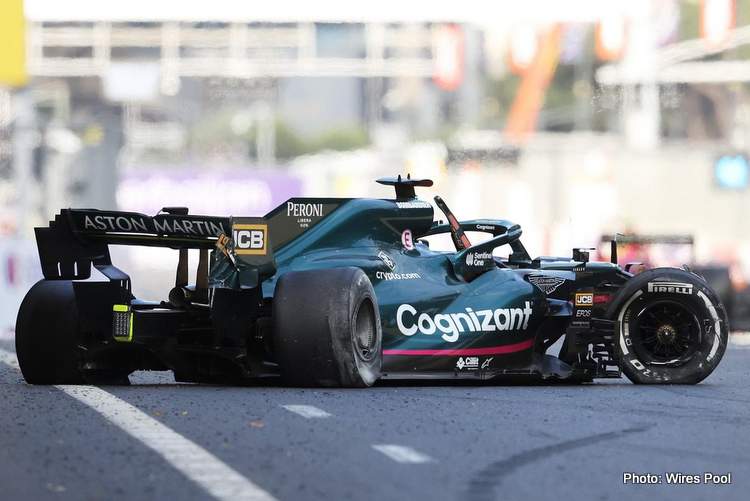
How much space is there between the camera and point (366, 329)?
12922 mm

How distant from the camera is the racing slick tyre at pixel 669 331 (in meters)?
13.6

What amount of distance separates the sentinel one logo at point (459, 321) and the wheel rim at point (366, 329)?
1.32 ft

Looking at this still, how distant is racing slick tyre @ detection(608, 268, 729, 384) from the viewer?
13.6 meters

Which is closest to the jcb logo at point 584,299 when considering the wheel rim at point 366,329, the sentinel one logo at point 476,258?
the sentinel one logo at point 476,258

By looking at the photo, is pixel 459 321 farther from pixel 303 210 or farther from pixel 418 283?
pixel 303 210

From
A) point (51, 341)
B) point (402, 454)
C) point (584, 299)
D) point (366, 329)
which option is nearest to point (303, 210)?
point (366, 329)

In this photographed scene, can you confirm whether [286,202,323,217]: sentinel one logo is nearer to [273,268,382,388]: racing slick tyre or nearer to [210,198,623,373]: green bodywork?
[210,198,623,373]: green bodywork

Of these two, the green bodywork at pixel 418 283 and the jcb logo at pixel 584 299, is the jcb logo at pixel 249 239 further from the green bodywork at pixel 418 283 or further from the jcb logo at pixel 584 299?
the jcb logo at pixel 584 299

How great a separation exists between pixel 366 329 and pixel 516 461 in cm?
429

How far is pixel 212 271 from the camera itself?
1270cm

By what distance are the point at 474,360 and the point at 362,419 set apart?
315cm

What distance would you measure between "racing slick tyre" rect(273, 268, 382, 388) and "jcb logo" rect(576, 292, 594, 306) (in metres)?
2.00

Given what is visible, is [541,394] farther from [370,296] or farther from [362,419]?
[362,419]

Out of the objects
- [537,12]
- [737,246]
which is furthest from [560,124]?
[737,246]
